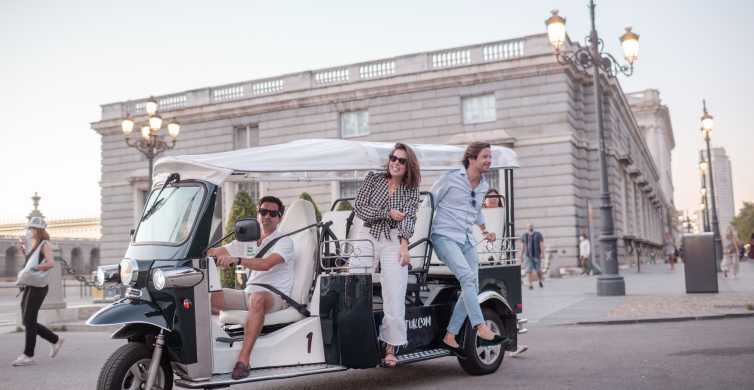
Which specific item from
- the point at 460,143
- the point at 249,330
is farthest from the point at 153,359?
the point at 460,143

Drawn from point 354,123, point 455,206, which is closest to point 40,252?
point 455,206

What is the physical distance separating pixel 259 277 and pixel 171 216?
0.86m

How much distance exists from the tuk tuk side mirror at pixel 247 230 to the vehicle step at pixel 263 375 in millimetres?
1060

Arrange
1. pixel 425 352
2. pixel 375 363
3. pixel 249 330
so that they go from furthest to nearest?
pixel 425 352
pixel 375 363
pixel 249 330

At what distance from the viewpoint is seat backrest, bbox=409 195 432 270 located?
7.28 m

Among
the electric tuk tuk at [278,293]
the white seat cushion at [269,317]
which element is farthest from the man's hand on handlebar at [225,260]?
the white seat cushion at [269,317]

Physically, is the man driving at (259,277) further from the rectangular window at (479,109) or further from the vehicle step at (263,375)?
the rectangular window at (479,109)

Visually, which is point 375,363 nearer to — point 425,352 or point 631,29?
point 425,352

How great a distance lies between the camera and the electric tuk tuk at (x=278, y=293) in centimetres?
535

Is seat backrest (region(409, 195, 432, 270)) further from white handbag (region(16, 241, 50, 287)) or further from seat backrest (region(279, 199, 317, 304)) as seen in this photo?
white handbag (region(16, 241, 50, 287))

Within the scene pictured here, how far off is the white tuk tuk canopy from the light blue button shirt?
2.04 ft

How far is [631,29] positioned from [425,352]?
13681mm

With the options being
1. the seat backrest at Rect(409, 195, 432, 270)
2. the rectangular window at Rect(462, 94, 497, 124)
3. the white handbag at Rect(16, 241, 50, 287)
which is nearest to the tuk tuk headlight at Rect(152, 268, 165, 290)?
the seat backrest at Rect(409, 195, 432, 270)

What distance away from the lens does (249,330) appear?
18.8 ft
